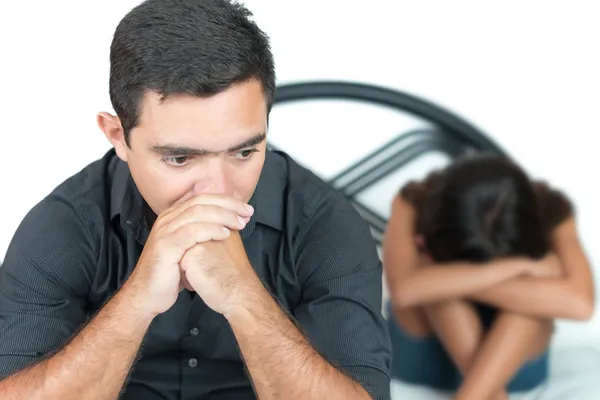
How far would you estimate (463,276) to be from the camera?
1865 millimetres

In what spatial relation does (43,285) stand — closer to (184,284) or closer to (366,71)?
(184,284)

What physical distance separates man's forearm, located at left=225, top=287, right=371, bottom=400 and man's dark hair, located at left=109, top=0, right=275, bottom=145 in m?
0.31

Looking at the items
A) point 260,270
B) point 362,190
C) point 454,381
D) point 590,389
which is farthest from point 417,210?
point 260,270

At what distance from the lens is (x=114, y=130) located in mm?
1244

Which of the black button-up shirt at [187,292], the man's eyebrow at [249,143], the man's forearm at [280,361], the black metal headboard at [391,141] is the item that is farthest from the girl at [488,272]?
the man's eyebrow at [249,143]

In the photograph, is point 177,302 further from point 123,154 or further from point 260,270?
point 123,154

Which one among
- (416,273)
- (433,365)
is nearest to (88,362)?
(416,273)

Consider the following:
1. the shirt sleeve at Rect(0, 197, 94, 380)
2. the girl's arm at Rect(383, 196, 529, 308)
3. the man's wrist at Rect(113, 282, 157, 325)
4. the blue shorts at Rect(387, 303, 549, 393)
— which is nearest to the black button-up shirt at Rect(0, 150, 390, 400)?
the shirt sleeve at Rect(0, 197, 94, 380)

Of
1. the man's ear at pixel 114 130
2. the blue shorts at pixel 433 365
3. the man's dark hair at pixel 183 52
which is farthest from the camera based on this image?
the blue shorts at pixel 433 365

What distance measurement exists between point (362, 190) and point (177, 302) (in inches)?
34.2

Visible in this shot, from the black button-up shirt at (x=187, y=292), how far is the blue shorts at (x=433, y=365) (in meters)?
0.68

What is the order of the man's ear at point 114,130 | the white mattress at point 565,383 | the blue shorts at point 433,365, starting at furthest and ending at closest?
the blue shorts at point 433,365
the white mattress at point 565,383
the man's ear at point 114,130

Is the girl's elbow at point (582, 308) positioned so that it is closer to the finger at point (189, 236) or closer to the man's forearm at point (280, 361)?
the man's forearm at point (280, 361)

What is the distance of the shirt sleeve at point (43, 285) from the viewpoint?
48.7 inches
